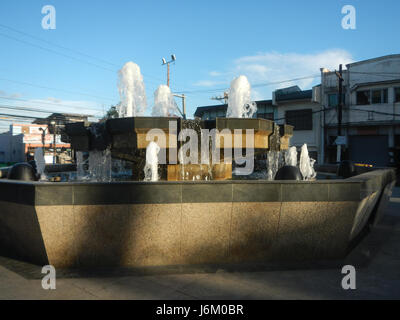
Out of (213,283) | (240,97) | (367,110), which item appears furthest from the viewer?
(367,110)

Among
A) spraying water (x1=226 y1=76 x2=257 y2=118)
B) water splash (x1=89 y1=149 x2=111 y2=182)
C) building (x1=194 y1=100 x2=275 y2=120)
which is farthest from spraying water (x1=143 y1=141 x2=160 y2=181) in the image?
building (x1=194 y1=100 x2=275 y2=120)

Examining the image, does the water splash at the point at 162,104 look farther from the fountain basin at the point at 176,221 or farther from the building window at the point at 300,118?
the building window at the point at 300,118

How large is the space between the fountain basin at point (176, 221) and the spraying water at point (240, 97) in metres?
3.61

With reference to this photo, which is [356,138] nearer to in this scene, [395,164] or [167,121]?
[395,164]

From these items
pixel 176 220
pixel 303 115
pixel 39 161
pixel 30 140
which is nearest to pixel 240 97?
pixel 176 220

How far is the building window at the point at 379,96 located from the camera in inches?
1024

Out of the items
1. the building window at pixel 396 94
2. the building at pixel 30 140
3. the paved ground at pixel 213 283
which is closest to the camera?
the paved ground at pixel 213 283

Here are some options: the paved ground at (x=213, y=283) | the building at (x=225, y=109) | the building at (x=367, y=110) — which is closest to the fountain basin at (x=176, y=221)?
the paved ground at (x=213, y=283)

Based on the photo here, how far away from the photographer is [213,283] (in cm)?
387

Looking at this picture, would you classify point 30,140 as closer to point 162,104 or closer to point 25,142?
point 25,142

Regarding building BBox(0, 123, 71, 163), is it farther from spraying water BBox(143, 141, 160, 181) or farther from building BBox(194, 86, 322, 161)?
spraying water BBox(143, 141, 160, 181)

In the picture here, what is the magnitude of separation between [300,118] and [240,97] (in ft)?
78.6
